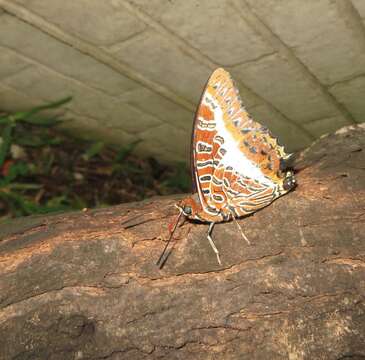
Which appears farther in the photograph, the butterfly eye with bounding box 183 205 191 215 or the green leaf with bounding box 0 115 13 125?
the green leaf with bounding box 0 115 13 125

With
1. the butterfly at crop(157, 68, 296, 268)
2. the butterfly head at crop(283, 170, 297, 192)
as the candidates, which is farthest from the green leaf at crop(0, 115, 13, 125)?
the butterfly head at crop(283, 170, 297, 192)

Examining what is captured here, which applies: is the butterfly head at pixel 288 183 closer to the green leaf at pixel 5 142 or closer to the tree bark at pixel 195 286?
the tree bark at pixel 195 286

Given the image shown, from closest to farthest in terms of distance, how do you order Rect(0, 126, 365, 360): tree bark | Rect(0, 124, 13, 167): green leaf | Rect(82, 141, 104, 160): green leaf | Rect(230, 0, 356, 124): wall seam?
Rect(0, 126, 365, 360): tree bark < Rect(230, 0, 356, 124): wall seam < Rect(0, 124, 13, 167): green leaf < Rect(82, 141, 104, 160): green leaf

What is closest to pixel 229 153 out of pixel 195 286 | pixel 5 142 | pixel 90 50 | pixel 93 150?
pixel 195 286

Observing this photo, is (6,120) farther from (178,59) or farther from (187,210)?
(187,210)

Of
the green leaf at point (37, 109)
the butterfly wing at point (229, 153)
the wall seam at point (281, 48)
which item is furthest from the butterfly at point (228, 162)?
the green leaf at point (37, 109)

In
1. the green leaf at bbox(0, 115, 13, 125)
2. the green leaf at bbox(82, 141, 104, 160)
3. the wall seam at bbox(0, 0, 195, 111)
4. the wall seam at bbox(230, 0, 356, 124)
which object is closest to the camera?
the wall seam at bbox(230, 0, 356, 124)

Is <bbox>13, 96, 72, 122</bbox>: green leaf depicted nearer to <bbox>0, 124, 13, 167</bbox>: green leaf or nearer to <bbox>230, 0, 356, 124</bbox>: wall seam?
<bbox>0, 124, 13, 167</bbox>: green leaf
